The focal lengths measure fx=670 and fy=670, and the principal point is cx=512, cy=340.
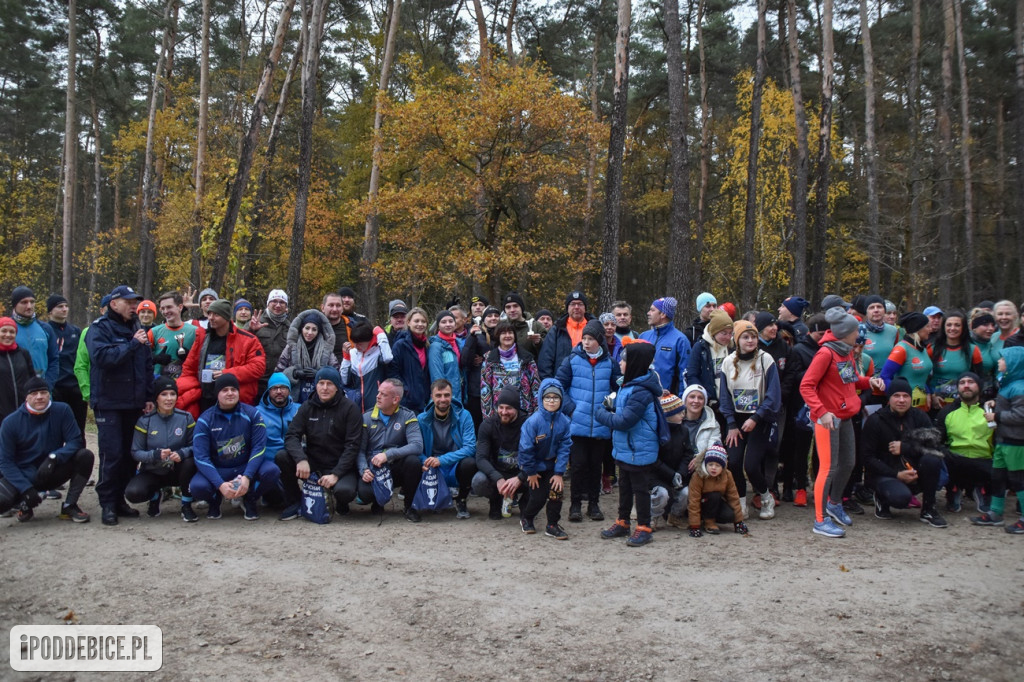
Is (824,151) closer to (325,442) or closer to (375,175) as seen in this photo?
(375,175)

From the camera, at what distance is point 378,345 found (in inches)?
274

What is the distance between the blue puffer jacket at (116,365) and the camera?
5.88 meters

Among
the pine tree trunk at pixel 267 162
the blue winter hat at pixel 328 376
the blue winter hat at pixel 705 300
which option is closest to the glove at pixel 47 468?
the blue winter hat at pixel 328 376

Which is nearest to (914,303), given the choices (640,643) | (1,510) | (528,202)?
(528,202)

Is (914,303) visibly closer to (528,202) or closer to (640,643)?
(528,202)

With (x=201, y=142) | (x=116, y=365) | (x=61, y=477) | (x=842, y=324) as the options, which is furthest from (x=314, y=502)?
(x=201, y=142)

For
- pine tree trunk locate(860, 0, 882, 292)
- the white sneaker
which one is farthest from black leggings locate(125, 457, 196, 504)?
pine tree trunk locate(860, 0, 882, 292)

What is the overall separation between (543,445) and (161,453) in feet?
11.1

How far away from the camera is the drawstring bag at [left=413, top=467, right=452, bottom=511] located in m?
6.27

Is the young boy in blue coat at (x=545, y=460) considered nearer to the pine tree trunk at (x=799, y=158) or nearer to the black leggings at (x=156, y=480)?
the black leggings at (x=156, y=480)

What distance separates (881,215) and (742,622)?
20.1 meters

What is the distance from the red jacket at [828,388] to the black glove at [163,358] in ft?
19.9

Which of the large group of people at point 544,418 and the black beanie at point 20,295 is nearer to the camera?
the large group of people at point 544,418

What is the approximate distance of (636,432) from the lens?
223 inches
